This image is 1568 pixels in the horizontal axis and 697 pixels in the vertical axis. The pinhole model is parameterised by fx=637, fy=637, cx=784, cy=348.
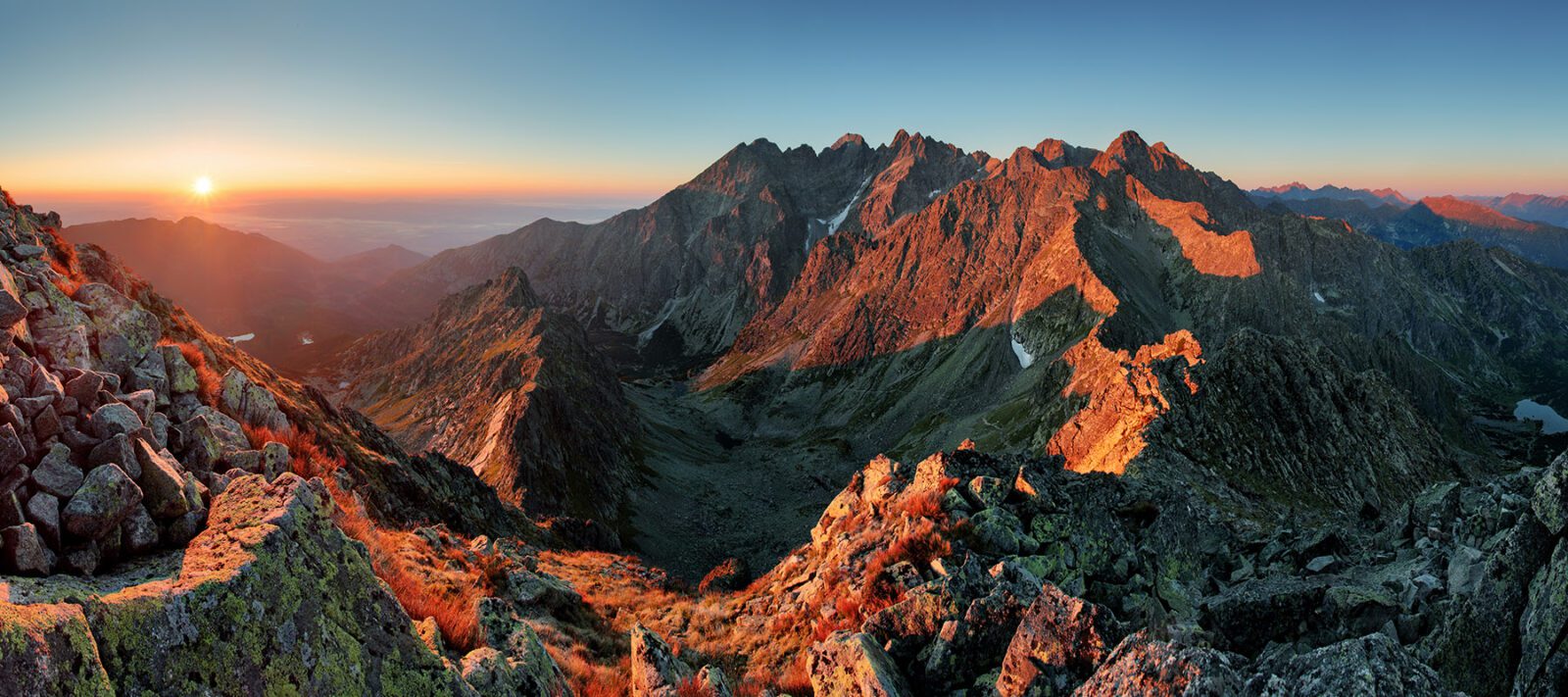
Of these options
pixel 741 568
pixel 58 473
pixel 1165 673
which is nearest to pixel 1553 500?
Result: pixel 1165 673

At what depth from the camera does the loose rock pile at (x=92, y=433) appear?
27.0ft

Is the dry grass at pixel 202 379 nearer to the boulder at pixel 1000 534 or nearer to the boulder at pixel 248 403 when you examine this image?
the boulder at pixel 248 403

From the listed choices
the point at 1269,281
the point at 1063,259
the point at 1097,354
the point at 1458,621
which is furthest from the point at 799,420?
the point at 1458,621

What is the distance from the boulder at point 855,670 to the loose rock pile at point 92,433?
10080 mm

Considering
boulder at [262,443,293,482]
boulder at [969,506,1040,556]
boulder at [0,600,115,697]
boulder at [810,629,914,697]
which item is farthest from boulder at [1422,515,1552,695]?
boulder at [262,443,293,482]

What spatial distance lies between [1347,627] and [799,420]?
521ft

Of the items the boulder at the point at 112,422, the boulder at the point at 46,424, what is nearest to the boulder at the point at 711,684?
the boulder at the point at 112,422

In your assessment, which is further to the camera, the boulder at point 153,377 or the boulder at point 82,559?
the boulder at point 153,377

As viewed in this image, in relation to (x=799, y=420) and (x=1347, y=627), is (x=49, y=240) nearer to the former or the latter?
(x=1347, y=627)

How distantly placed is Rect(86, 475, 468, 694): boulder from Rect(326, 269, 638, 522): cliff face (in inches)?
2959

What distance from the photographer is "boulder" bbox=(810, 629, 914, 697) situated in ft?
35.1

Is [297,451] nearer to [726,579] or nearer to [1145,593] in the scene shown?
[726,579]

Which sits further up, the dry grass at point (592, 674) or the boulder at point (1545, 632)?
the boulder at point (1545, 632)

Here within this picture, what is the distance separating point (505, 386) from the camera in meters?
115
